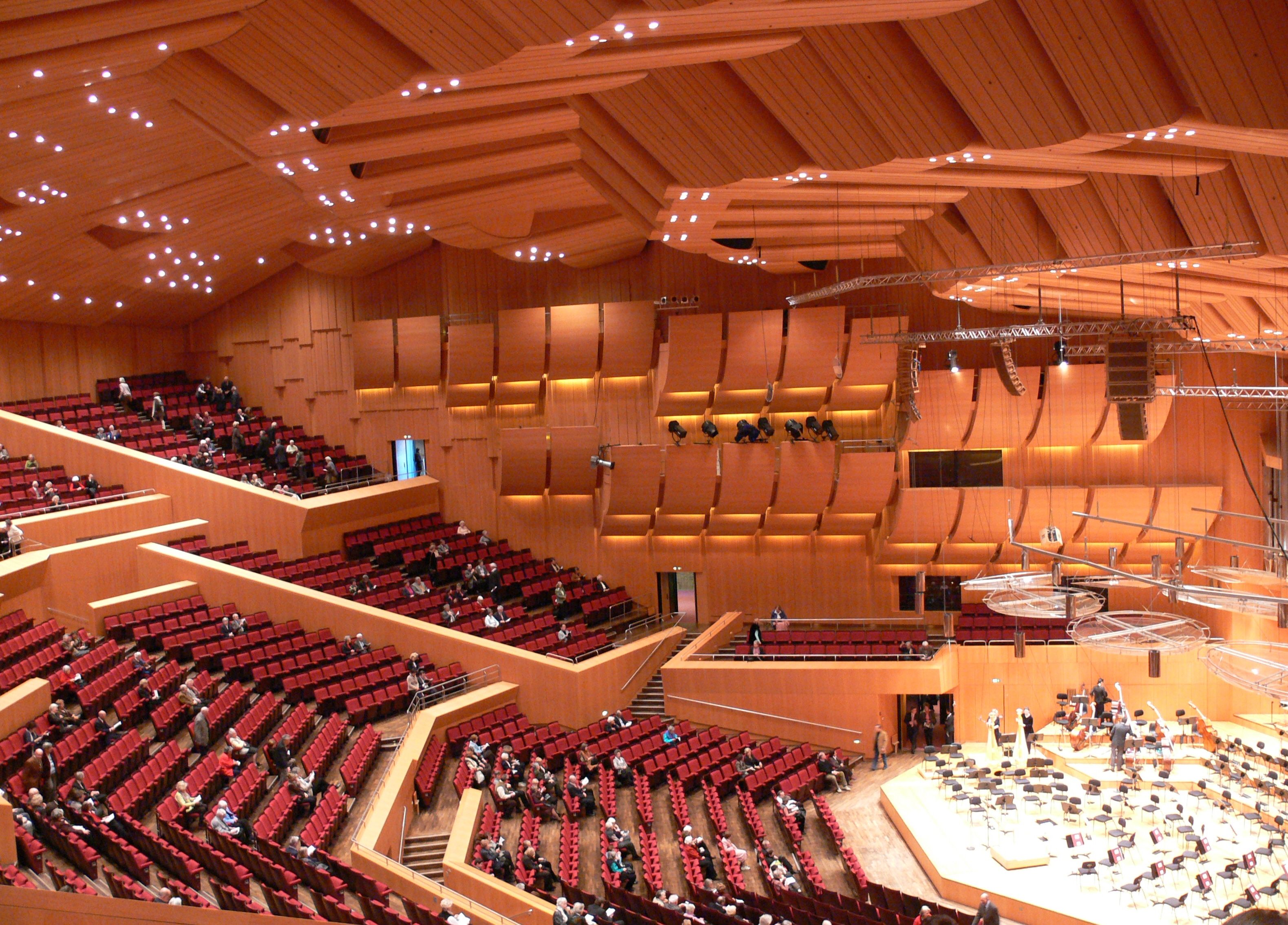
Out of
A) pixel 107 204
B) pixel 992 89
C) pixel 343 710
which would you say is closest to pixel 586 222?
pixel 107 204

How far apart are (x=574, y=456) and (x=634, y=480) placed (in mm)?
1188

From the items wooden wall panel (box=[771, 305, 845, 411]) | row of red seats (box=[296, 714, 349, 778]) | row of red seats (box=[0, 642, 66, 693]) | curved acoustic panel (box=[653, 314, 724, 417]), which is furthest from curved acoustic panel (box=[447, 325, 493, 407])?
row of red seats (box=[0, 642, 66, 693])

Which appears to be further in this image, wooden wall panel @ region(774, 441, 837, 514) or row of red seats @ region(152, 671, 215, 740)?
wooden wall panel @ region(774, 441, 837, 514)

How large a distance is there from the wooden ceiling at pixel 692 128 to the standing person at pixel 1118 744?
17.4 ft

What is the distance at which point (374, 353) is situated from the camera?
2112cm

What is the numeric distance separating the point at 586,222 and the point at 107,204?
6.47m

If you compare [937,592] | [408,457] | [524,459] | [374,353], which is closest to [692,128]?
[524,459]

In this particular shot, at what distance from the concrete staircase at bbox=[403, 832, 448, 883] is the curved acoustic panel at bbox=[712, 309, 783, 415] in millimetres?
9305

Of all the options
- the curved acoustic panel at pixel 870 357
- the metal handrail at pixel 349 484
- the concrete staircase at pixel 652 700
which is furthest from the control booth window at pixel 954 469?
the metal handrail at pixel 349 484

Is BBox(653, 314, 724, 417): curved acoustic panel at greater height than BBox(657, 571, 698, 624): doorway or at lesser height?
greater

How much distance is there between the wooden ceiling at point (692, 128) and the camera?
6.96 m

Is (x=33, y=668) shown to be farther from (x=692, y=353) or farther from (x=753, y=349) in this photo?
(x=753, y=349)

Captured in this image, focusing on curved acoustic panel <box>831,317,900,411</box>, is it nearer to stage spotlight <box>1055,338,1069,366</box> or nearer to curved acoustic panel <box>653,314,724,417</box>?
curved acoustic panel <box>653,314,724,417</box>

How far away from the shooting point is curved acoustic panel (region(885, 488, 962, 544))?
60.1ft
